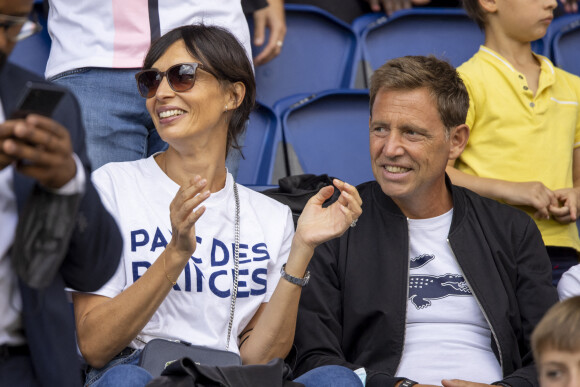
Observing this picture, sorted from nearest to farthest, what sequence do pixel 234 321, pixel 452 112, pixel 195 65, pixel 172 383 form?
pixel 172 383, pixel 234 321, pixel 195 65, pixel 452 112

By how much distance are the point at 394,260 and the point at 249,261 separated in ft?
1.51

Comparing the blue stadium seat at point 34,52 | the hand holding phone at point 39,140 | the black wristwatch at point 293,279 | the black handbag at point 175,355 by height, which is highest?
the hand holding phone at point 39,140

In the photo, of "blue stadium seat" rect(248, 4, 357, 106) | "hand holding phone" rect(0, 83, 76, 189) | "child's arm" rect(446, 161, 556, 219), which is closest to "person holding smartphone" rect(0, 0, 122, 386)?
"hand holding phone" rect(0, 83, 76, 189)

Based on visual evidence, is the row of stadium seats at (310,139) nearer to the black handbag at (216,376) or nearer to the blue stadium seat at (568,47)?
the blue stadium seat at (568,47)

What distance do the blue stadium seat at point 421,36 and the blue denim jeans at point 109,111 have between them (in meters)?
1.54

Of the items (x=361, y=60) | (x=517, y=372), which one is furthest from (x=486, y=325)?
(x=361, y=60)

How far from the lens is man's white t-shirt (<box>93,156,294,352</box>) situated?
231cm

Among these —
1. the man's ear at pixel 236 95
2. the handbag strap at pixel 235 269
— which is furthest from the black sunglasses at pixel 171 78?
the handbag strap at pixel 235 269

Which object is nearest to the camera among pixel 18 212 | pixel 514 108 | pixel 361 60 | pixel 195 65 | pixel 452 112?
pixel 18 212

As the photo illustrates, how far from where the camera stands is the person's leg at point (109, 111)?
108 inches

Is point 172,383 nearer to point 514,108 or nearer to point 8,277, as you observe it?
point 8,277

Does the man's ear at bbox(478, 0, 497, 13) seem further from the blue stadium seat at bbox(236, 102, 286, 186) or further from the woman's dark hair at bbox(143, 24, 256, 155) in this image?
the woman's dark hair at bbox(143, 24, 256, 155)

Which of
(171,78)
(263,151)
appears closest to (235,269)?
(171,78)

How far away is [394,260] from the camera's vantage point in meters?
2.64
